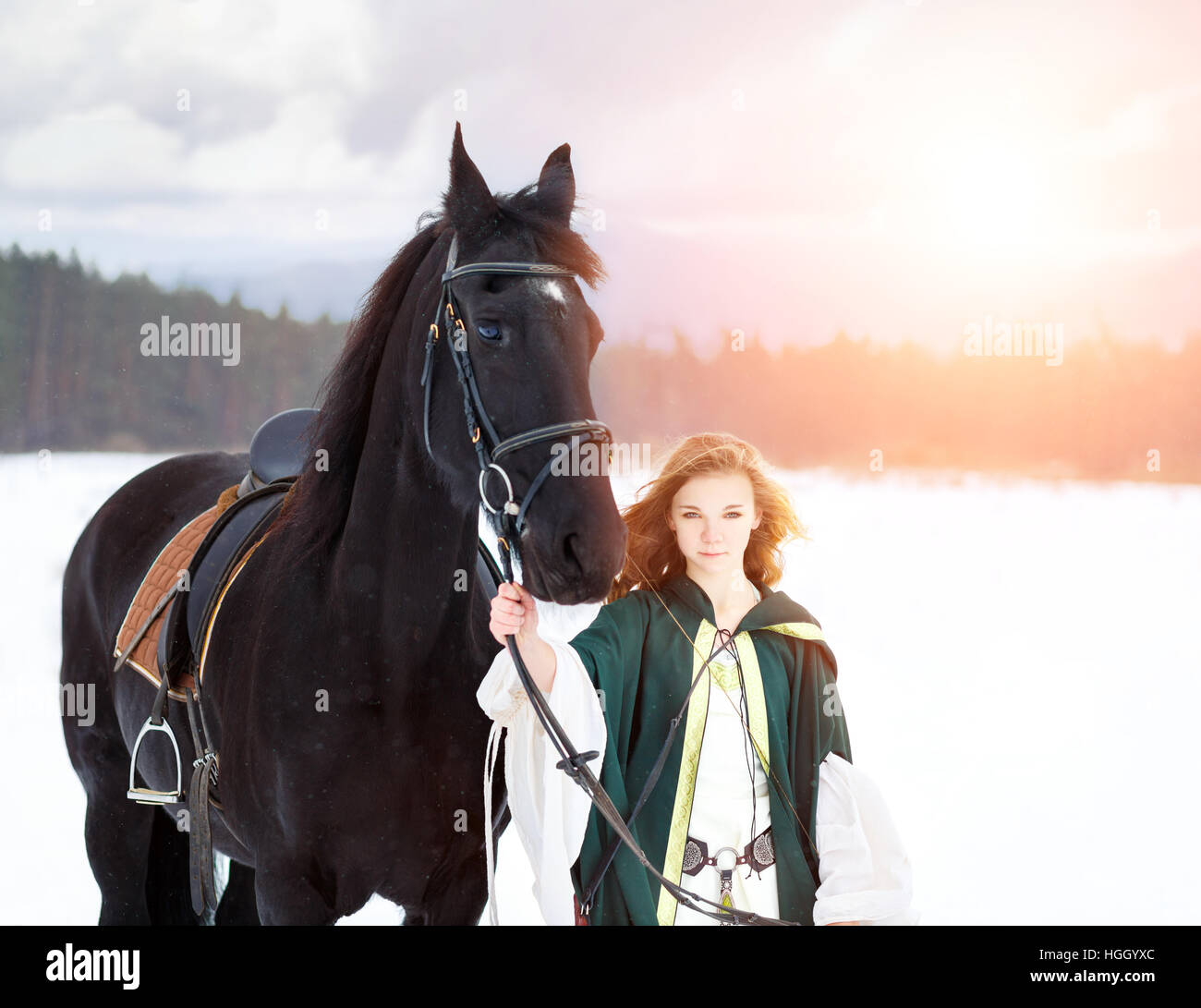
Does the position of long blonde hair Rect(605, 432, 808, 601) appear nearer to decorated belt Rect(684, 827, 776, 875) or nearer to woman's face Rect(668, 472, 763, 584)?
woman's face Rect(668, 472, 763, 584)

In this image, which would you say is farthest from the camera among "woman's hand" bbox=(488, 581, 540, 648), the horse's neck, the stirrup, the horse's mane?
the stirrup

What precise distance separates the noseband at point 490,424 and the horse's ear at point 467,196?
36mm

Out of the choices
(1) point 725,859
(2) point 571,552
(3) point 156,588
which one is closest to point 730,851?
(1) point 725,859

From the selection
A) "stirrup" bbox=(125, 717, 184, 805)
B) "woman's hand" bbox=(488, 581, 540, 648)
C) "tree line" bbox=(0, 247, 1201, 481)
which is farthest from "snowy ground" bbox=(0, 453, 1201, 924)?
"woman's hand" bbox=(488, 581, 540, 648)

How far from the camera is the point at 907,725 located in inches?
188

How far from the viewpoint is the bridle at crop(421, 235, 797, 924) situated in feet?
4.76

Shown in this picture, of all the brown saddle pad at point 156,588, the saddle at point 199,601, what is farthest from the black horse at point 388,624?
the brown saddle pad at point 156,588

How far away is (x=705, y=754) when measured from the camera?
6.05 ft

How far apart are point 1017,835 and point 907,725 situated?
30.7 inches

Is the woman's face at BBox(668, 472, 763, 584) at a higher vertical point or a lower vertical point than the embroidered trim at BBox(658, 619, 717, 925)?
higher

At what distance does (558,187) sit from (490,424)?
53 cm

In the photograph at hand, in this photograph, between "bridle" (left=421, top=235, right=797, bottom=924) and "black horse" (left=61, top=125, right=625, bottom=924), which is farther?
"black horse" (left=61, top=125, right=625, bottom=924)

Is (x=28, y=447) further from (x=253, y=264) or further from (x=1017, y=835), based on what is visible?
(x=1017, y=835)
